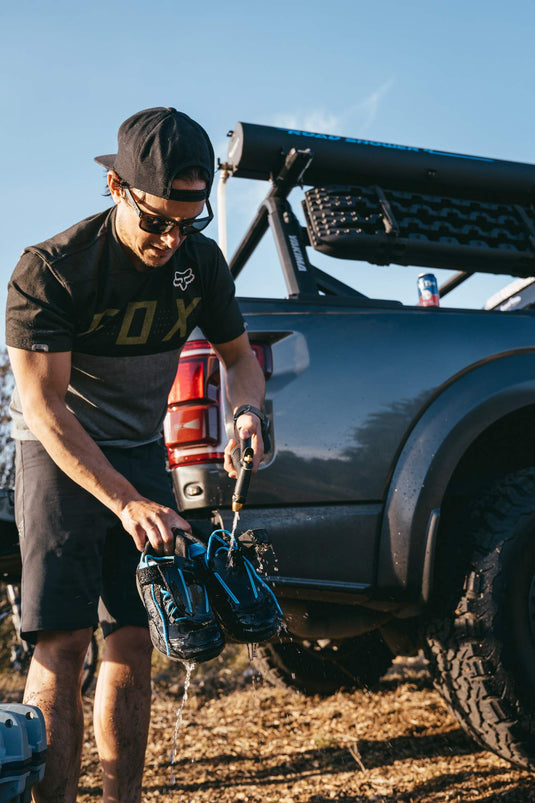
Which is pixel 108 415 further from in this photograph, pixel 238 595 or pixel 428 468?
pixel 428 468

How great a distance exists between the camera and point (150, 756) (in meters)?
3.40

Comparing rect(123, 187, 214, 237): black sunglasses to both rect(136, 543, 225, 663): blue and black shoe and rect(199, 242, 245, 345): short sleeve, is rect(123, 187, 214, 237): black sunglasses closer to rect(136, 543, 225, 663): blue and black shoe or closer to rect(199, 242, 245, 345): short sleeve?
rect(199, 242, 245, 345): short sleeve

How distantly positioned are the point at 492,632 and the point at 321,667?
1.51 metres

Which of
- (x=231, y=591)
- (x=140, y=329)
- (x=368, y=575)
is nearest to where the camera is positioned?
(x=231, y=591)

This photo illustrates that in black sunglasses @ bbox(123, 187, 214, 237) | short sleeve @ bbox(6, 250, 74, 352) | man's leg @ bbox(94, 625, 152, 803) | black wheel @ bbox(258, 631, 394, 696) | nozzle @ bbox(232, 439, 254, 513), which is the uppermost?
black sunglasses @ bbox(123, 187, 214, 237)

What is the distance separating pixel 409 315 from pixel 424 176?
3.50 feet

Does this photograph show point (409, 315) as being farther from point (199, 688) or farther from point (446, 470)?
point (199, 688)

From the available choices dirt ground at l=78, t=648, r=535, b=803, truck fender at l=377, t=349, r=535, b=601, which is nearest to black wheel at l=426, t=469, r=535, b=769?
truck fender at l=377, t=349, r=535, b=601

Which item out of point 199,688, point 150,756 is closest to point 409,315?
point 150,756

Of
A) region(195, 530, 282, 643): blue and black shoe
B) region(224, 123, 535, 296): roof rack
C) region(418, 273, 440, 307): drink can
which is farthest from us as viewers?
region(418, 273, 440, 307): drink can

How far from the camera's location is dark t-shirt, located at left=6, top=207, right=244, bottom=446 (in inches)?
72.8

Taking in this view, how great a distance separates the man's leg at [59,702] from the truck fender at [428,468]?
40.5 inches

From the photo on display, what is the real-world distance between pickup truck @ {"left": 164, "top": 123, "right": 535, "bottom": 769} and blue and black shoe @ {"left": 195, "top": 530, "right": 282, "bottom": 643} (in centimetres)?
41

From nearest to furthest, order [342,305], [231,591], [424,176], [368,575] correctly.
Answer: [231,591] → [368,575] → [342,305] → [424,176]
